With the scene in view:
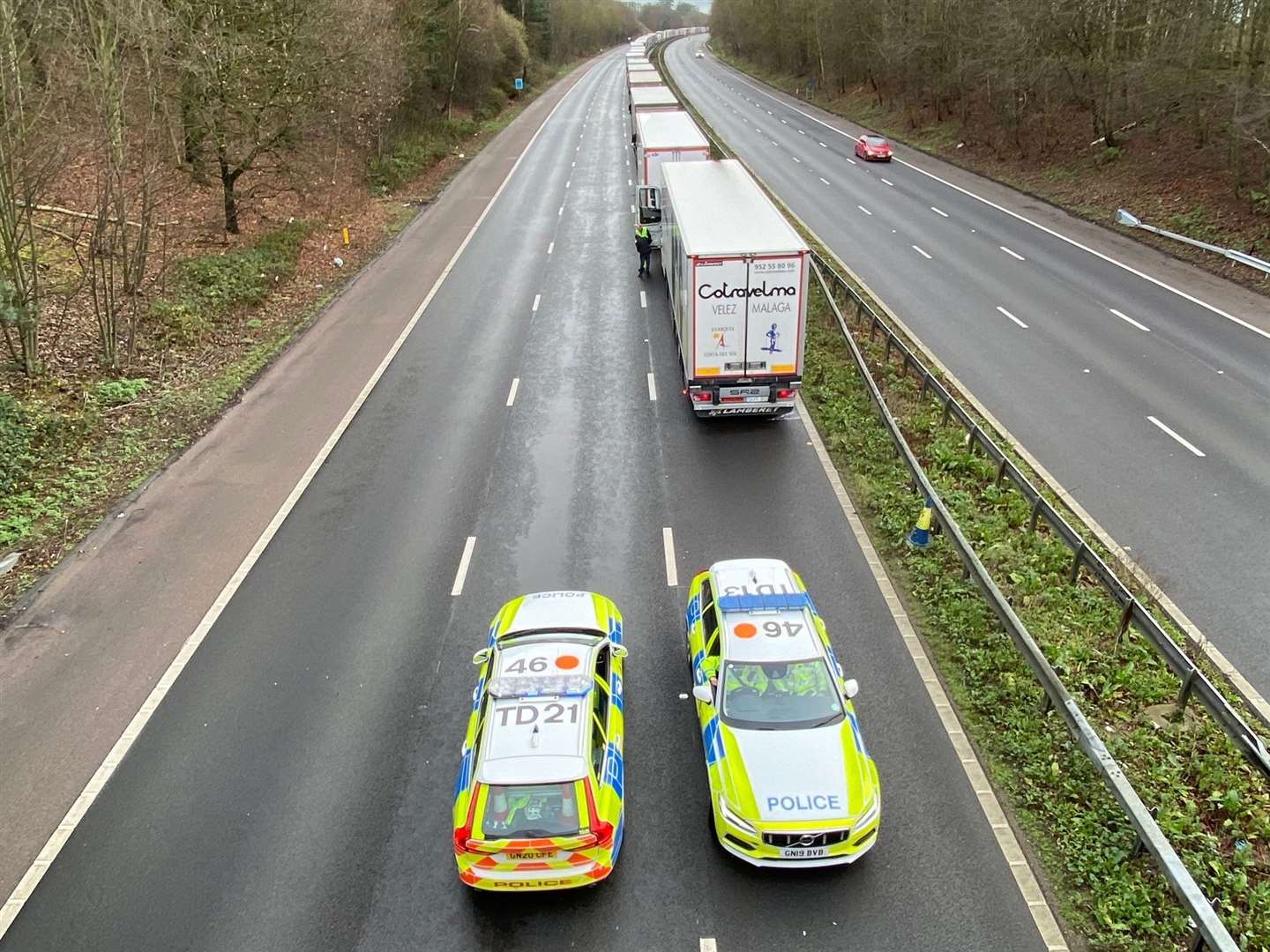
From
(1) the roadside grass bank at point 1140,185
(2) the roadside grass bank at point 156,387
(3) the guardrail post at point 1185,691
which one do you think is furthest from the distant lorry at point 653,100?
(3) the guardrail post at point 1185,691

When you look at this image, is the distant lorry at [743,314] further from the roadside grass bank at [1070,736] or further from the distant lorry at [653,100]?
the distant lorry at [653,100]

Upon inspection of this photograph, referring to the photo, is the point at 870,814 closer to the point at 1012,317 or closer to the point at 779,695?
the point at 779,695

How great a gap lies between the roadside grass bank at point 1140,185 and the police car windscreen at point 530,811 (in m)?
25.2

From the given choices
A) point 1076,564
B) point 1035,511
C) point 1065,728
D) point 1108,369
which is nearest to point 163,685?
point 1065,728

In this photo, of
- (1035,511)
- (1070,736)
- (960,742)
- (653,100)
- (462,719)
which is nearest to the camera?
(1070,736)

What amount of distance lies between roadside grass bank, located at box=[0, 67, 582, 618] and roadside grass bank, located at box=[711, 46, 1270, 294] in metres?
26.5

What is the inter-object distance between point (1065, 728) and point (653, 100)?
1652 inches

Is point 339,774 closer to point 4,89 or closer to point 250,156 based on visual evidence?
point 4,89

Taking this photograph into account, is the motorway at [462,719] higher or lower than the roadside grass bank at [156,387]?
lower

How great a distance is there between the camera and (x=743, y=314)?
15.7 metres

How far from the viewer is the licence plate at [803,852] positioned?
305 inches

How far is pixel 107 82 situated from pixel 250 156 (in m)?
8.98

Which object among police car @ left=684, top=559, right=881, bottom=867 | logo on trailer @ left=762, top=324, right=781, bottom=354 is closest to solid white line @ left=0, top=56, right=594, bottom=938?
police car @ left=684, top=559, right=881, bottom=867

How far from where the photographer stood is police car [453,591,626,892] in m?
7.50
